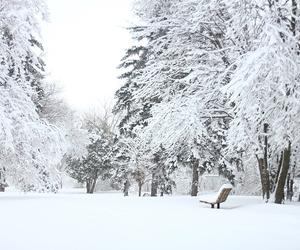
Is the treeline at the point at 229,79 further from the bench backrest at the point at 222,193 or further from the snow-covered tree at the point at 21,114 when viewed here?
the snow-covered tree at the point at 21,114

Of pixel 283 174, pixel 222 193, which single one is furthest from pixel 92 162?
pixel 222 193

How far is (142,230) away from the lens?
7223 mm

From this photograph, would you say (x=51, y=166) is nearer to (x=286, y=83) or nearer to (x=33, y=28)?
(x=33, y=28)

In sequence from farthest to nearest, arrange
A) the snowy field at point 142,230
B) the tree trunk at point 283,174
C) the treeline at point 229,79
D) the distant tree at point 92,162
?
the distant tree at point 92,162 < the tree trunk at point 283,174 < the treeline at point 229,79 < the snowy field at point 142,230

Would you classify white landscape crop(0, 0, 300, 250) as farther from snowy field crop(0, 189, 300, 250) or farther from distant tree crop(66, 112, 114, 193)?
distant tree crop(66, 112, 114, 193)

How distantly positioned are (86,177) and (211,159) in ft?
69.7

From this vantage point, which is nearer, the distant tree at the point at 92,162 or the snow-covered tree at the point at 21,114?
the snow-covered tree at the point at 21,114

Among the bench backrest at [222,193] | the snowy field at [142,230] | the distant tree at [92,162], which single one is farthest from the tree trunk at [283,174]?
the distant tree at [92,162]

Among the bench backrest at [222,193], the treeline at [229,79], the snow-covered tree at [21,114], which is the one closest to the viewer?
the treeline at [229,79]

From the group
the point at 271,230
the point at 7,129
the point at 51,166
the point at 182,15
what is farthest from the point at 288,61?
the point at 51,166

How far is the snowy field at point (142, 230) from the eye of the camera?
19.8ft

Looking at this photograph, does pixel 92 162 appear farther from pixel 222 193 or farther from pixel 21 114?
pixel 222 193

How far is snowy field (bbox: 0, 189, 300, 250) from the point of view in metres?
6.05

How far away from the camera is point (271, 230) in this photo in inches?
298
